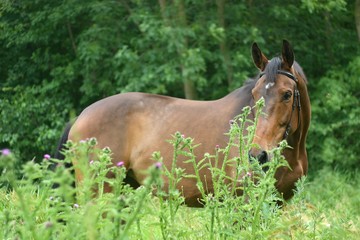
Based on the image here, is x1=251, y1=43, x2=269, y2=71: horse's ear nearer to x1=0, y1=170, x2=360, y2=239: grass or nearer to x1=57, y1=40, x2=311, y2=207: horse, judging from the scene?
x1=57, y1=40, x2=311, y2=207: horse

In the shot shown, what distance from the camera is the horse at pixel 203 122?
4207 millimetres

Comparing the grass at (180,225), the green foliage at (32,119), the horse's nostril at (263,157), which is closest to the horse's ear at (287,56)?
the horse's nostril at (263,157)

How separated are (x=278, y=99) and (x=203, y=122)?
915 mm

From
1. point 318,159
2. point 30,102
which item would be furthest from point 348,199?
point 30,102

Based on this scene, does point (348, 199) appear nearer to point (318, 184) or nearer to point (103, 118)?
point (318, 184)

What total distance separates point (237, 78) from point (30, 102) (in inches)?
187

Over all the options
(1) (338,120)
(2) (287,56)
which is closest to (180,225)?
(2) (287,56)

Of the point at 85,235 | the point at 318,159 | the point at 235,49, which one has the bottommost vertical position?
the point at 318,159

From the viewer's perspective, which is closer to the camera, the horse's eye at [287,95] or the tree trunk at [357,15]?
the horse's eye at [287,95]

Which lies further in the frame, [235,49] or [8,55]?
[8,55]

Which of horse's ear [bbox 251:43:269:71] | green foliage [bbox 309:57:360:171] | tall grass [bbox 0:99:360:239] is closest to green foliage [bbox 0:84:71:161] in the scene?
green foliage [bbox 309:57:360:171]

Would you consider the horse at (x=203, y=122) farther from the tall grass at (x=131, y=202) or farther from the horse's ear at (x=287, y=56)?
the tall grass at (x=131, y=202)

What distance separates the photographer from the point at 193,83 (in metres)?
11.0

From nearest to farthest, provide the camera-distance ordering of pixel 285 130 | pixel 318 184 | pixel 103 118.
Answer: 1. pixel 285 130
2. pixel 103 118
3. pixel 318 184
